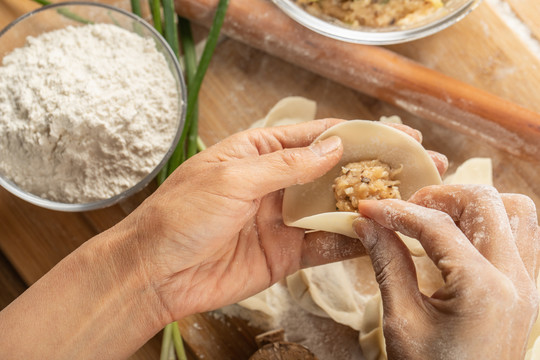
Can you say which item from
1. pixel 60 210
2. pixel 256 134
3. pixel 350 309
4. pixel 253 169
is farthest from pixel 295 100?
pixel 60 210

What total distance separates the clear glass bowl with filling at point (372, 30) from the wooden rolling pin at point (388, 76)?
29 mm

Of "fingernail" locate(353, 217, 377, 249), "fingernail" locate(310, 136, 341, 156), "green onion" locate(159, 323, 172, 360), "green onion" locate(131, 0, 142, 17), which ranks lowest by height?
"green onion" locate(159, 323, 172, 360)

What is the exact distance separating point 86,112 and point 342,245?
78cm

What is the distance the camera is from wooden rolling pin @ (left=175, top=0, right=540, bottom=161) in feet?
5.33

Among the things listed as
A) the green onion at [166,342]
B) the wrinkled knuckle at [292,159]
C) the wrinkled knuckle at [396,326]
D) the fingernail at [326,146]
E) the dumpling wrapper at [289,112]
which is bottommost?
the green onion at [166,342]

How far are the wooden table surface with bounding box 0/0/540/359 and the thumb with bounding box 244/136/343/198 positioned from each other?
0.51 metres

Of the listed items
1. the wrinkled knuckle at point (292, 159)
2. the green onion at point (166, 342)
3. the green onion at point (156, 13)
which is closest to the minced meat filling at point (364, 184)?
the wrinkled knuckle at point (292, 159)

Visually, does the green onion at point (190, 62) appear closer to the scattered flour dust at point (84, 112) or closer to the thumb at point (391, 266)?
the scattered flour dust at point (84, 112)

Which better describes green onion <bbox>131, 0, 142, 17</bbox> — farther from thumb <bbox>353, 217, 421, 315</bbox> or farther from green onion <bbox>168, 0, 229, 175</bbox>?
thumb <bbox>353, 217, 421, 315</bbox>

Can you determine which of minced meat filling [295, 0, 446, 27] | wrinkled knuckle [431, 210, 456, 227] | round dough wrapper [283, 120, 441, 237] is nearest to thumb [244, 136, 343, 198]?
round dough wrapper [283, 120, 441, 237]

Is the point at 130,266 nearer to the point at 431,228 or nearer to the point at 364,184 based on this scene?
the point at 364,184

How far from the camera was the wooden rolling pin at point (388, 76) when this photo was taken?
5.33 ft

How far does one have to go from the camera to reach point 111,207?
175cm

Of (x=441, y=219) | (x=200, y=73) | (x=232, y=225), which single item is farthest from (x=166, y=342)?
(x=441, y=219)
